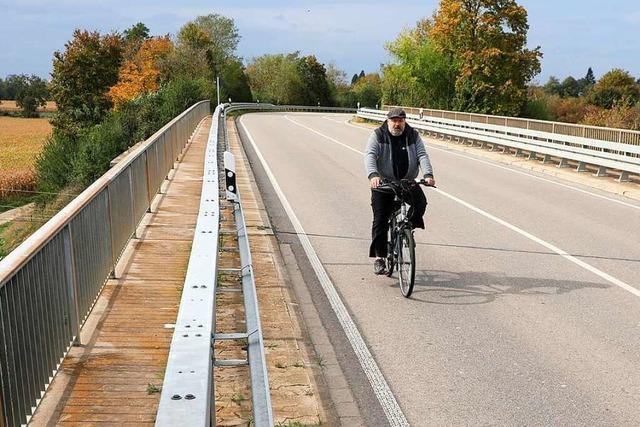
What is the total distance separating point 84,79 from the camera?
268 ft

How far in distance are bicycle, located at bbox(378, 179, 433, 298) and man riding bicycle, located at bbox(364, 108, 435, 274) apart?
0.09 m

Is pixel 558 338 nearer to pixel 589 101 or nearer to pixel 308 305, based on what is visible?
pixel 308 305

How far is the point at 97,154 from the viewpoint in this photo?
138ft

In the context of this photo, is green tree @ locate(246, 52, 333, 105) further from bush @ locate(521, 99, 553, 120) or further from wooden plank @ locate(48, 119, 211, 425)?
wooden plank @ locate(48, 119, 211, 425)

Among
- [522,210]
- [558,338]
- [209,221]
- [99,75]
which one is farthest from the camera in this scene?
[99,75]

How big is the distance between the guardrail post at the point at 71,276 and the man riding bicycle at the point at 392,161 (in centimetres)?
355

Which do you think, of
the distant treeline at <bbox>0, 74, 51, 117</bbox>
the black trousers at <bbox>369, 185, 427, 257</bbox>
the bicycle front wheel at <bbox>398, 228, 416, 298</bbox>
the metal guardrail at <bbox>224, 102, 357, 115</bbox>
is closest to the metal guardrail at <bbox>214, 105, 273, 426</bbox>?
the bicycle front wheel at <bbox>398, 228, 416, 298</bbox>

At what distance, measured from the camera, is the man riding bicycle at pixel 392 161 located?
7699 mm

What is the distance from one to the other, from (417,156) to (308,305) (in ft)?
6.87

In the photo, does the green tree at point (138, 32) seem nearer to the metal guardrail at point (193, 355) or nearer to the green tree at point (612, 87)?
the green tree at point (612, 87)

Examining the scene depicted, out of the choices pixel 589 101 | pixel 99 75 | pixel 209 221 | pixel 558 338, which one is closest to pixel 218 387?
pixel 209 221

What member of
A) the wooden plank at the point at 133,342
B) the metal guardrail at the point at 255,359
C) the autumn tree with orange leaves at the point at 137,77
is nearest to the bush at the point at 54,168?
the autumn tree with orange leaves at the point at 137,77

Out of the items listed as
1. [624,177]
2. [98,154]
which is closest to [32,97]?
[98,154]

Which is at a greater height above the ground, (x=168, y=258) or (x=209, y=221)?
(x=209, y=221)
